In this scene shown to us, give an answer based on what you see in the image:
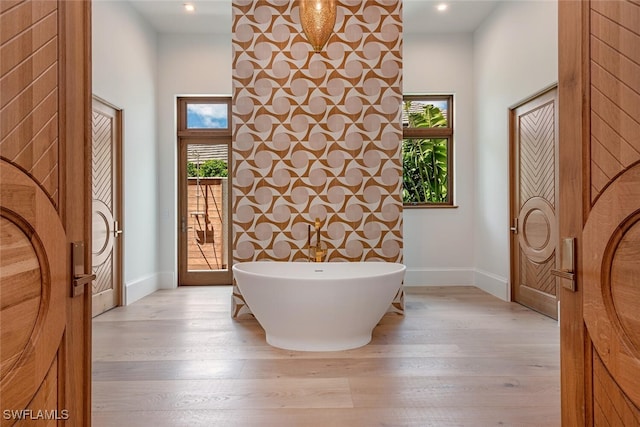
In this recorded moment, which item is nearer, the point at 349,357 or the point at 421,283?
the point at 349,357

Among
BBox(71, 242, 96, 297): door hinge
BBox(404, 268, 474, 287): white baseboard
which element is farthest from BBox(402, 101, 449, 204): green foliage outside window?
BBox(71, 242, 96, 297): door hinge

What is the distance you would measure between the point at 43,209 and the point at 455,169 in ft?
16.3

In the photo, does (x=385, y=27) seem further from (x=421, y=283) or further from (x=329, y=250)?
(x=421, y=283)

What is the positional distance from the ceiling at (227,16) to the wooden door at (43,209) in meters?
4.07

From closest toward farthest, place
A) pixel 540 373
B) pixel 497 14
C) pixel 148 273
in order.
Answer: pixel 540 373
pixel 497 14
pixel 148 273

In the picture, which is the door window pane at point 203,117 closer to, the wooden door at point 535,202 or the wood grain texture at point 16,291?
the wooden door at point 535,202

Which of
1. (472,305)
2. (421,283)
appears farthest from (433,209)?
(472,305)

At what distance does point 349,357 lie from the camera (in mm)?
2760

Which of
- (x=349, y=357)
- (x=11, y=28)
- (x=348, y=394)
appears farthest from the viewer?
(x=349, y=357)

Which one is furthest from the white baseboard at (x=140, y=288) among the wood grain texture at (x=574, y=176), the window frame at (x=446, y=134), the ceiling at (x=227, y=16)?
the wood grain texture at (x=574, y=176)

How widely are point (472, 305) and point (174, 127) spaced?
4012 mm

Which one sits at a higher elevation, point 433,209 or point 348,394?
point 433,209

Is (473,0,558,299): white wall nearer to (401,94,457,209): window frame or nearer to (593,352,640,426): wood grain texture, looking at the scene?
(401,94,457,209): window frame

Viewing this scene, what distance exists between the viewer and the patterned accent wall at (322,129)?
390cm
